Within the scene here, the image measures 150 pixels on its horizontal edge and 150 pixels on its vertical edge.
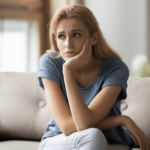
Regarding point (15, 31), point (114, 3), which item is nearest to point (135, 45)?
point (114, 3)

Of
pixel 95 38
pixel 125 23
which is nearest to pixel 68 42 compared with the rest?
pixel 95 38

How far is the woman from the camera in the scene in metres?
0.98

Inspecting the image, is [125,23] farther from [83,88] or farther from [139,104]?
[83,88]

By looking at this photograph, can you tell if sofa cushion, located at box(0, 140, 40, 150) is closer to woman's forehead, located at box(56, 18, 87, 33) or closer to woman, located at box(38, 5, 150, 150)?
woman, located at box(38, 5, 150, 150)

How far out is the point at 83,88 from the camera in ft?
3.84

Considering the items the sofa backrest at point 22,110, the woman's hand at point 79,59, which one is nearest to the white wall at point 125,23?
the sofa backrest at point 22,110

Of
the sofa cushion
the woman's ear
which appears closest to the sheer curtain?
the sofa cushion

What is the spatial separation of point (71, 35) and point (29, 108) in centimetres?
59

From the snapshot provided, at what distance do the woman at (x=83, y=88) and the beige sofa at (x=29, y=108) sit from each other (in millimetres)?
215

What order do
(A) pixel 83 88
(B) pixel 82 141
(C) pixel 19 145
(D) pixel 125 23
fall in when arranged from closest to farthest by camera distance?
1. (B) pixel 82 141
2. (A) pixel 83 88
3. (C) pixel 19 145
4. (D) pixel 125 23

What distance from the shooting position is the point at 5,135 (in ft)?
4.84

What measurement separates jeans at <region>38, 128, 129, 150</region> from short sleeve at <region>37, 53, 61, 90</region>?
30 cm

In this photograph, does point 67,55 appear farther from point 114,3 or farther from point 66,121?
point 114,3

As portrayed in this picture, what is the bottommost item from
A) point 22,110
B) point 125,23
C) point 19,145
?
point 19,145
